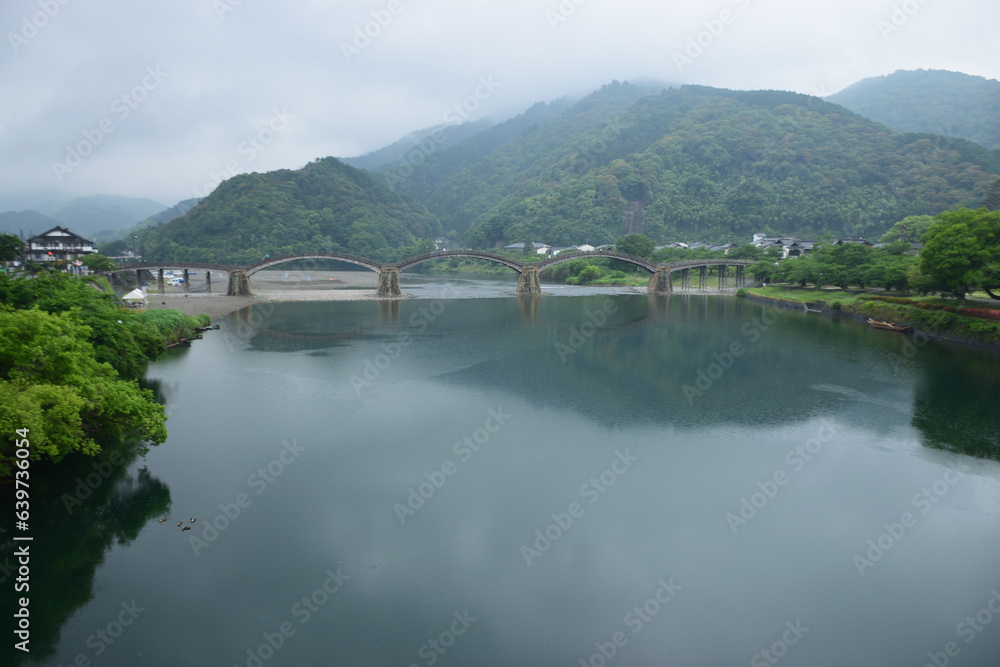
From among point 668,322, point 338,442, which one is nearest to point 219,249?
point 668,322

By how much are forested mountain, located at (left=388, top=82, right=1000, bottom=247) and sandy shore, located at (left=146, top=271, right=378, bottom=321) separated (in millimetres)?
45605

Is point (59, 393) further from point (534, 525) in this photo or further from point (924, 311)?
point (924, 311)

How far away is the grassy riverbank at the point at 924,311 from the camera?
31.9 metres

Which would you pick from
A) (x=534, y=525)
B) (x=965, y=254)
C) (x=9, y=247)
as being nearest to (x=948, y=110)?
(x=965, y=254)

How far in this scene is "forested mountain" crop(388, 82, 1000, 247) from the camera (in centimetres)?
10012

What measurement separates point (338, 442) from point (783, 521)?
1255 cm

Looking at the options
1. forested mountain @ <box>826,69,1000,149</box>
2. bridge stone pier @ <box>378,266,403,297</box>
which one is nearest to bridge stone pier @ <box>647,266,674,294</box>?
bridge stone pier @ <box>378,266,403,297</box>

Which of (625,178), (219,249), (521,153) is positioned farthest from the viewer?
(521,153)

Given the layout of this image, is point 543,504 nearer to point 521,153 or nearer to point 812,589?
point 812,589

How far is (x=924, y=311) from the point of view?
119 ft

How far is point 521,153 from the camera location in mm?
196750

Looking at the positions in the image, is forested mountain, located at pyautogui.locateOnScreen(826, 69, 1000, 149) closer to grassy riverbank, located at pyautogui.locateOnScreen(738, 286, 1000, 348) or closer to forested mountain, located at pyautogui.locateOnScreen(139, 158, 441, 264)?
grassy riverbank, located at pyautogui.locateOnScreen(738, 286, 1000, 348)

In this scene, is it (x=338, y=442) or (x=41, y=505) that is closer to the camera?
(x=41, y=505)
